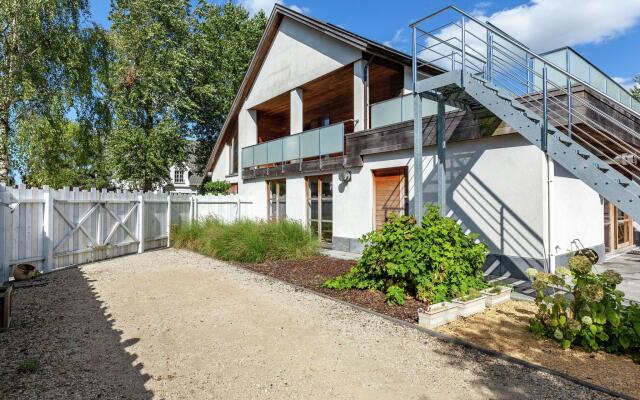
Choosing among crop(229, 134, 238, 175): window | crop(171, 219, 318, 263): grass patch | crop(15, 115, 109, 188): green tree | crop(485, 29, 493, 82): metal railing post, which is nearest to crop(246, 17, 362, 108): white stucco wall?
crop(229, 134, 238, 175): window

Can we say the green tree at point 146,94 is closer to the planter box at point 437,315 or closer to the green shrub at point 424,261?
the green shrub at point 424,261

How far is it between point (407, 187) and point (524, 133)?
4.10m

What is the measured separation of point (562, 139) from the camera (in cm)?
543

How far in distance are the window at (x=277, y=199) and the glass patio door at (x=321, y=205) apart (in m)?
1.45

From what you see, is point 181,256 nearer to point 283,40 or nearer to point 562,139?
point 283,40

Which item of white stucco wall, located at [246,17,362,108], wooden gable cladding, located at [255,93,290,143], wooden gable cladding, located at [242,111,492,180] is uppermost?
white stucco wall, located at [246,17,362,108]

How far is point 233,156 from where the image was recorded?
1848 centimetres

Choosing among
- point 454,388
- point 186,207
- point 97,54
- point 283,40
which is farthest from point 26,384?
point 97,54

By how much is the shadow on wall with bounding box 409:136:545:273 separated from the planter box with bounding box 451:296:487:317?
261 cm

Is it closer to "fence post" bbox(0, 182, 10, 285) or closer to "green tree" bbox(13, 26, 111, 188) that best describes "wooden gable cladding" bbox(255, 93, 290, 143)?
"green tree" bbox(13, 26, 111, 188)

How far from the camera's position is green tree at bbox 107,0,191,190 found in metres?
21.4

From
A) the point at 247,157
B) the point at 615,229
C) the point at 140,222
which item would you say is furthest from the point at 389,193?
the point at 140,222

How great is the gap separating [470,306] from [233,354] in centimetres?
334

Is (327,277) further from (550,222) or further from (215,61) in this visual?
(215,61)
